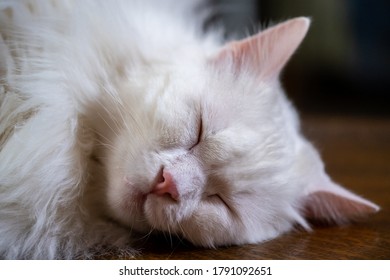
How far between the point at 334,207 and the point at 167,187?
53 cm

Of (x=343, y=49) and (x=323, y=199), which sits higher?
(x=343, y=49)

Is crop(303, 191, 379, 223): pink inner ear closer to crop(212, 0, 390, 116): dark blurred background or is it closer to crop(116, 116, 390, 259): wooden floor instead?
crop(116, 116, 390, 259): wooden floor

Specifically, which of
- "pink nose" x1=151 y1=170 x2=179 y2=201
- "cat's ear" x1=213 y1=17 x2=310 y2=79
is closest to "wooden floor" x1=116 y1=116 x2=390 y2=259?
"pink nose" x1=151 y1=170 x2=179 y2=201

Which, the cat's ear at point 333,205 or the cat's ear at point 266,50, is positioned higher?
the cat's ear at point 266,50

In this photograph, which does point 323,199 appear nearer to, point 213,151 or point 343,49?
point 213,151

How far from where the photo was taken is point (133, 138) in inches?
42.9

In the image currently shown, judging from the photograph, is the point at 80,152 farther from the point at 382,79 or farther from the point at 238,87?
the point at 382,79

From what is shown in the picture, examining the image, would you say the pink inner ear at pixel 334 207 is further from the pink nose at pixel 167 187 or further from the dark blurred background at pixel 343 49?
the dark blurred background at pixel 343 49

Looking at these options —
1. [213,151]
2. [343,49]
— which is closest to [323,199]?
[213,151]

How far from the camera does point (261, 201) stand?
1.17 m

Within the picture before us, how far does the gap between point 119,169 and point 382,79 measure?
A: 3.59 metres

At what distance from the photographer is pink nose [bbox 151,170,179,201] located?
39.8 inches

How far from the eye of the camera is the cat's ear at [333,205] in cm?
128

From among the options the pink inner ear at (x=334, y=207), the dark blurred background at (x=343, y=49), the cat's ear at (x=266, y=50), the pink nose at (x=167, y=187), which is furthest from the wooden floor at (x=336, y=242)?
the dark blurred background at (x=343, y=49)
